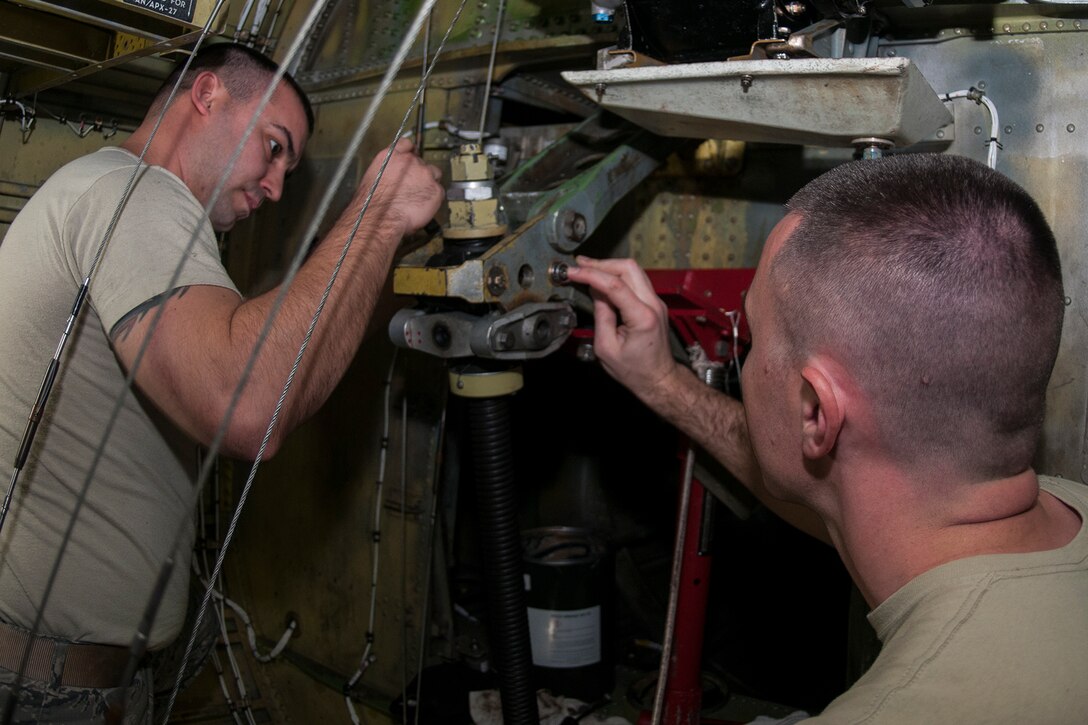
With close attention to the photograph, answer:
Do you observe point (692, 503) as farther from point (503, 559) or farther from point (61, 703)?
point (61, 703)

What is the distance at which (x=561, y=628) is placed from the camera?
284 cm

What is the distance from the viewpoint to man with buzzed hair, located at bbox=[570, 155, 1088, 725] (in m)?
1.02

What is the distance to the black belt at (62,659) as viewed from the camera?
185cm

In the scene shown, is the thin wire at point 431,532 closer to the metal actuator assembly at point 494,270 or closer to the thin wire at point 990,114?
the metal actuator assembly at point 494,270

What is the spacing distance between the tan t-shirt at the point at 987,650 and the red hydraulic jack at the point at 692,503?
114 cm

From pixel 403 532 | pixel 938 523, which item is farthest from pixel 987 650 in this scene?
pixel 403 532

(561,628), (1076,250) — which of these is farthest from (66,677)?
(1076,250)

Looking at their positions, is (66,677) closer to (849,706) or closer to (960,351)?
(849,706)

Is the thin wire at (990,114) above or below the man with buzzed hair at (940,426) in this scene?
above

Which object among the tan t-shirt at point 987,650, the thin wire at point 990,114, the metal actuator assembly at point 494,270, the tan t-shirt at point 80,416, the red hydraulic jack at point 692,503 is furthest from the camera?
the red hydraulic jack at point 692,503

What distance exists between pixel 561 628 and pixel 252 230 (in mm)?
1867

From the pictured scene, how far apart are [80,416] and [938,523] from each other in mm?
1622

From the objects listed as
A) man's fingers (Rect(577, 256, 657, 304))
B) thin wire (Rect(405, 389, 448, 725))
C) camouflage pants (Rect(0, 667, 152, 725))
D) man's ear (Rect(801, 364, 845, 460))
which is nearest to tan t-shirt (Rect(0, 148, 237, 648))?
camouflage pants (Rect(0, 667, 152, 725))

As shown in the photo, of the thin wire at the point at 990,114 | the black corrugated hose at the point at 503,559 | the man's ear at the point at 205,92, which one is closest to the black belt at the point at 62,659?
the black corrugated hose at the point at 503,559
